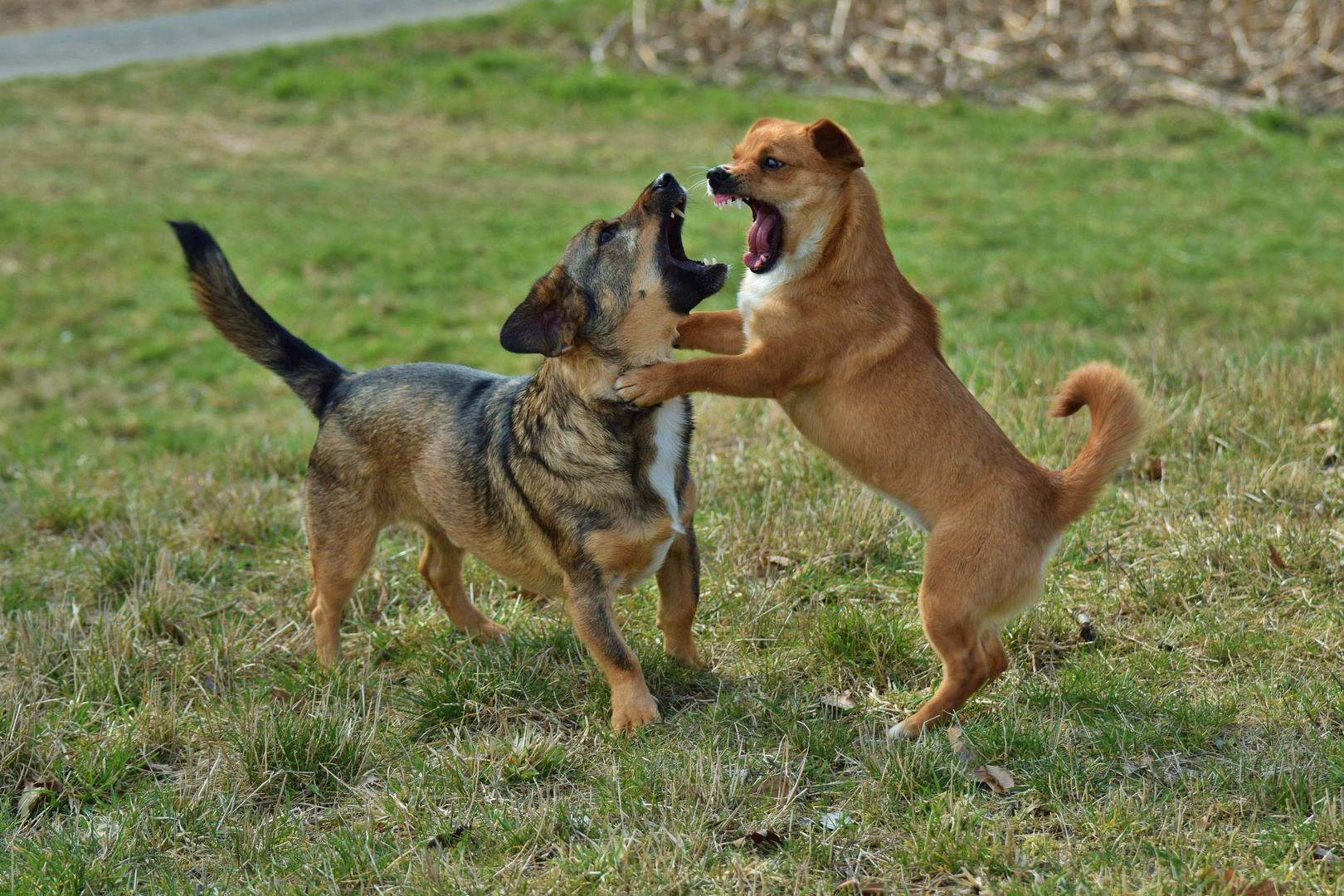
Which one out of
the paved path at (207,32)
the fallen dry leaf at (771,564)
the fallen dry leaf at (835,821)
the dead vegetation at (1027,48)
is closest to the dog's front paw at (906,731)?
the fallen dry leaf at (835,821)

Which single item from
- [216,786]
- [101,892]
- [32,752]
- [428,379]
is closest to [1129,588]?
[428,379]

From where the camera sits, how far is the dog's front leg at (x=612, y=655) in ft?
13.6

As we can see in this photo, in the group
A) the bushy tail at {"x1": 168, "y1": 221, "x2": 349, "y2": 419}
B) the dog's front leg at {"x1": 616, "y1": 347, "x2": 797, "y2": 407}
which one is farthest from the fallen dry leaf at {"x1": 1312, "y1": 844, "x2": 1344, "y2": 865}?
the bushy tail at {"x1": 168, "y1": 221, "x2": 349, "y2": 419}

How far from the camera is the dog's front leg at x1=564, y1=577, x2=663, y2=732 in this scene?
4.13m

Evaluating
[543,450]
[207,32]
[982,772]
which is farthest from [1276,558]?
[207,32]

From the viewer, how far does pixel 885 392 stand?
405cm

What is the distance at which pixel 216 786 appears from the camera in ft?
12.8

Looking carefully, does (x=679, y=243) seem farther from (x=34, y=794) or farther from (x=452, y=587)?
(x=34, y=794)

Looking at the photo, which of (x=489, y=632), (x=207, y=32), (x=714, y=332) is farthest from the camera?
(x=207, y=32)

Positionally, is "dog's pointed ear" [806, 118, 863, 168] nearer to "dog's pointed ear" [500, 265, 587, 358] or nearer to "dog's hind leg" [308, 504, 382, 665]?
"dog's pointed ear" [500, 265, 587, 358]

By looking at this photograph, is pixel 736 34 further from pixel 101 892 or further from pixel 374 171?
pixel 101 892

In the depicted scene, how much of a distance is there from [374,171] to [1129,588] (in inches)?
499

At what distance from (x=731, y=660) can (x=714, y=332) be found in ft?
4.33

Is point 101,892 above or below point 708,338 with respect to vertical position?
below
